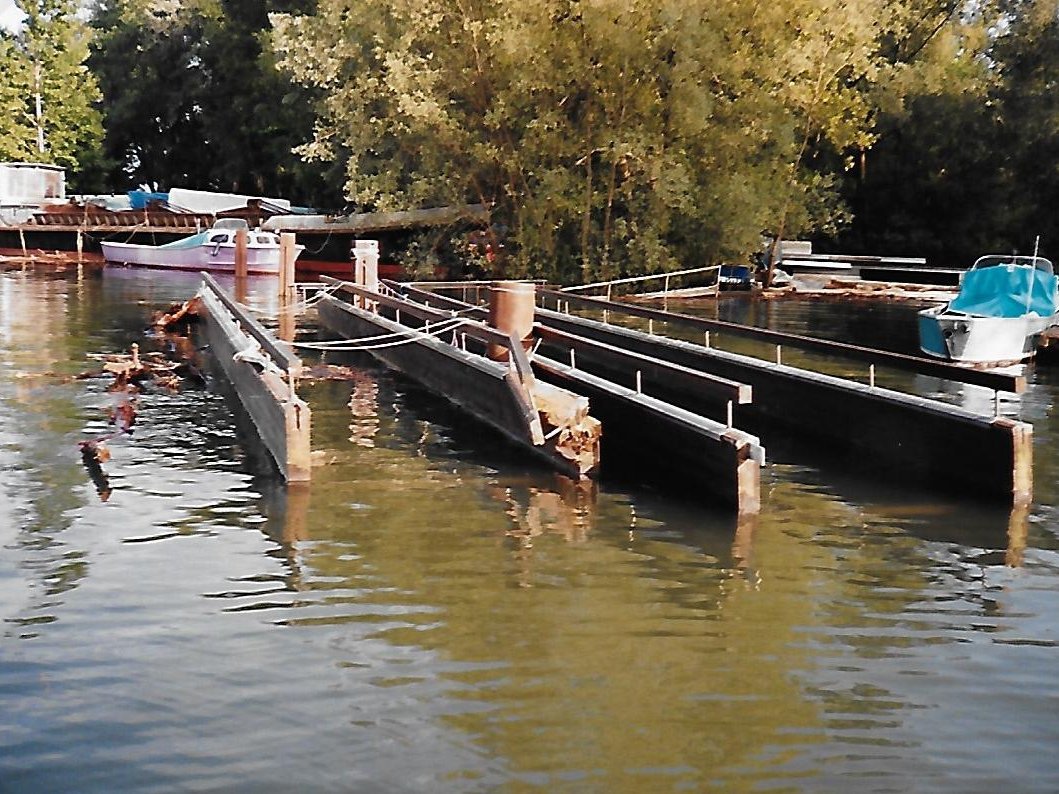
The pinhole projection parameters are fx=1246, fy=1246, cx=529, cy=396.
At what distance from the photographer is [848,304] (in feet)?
120

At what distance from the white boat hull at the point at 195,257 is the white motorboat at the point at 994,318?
3044 cm

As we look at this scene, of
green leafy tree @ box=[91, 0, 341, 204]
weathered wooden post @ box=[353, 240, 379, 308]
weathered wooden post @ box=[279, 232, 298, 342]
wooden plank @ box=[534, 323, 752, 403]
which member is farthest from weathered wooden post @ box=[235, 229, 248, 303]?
green leafy tree @ box=[91, 0, 341, 204]

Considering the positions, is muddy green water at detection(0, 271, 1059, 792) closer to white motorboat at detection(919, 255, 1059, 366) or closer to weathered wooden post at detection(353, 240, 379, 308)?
white motorboat at detection(919, 255, 1059, 366)

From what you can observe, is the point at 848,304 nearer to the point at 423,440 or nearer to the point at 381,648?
the point at 423,440

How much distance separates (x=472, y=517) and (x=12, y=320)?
19429 mm

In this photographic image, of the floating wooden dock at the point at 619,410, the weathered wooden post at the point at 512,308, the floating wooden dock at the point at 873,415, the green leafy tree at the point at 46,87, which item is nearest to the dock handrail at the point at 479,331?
the floating wooden dock at the point at 619,410

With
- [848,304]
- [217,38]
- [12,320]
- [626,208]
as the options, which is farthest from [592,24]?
[217,38]

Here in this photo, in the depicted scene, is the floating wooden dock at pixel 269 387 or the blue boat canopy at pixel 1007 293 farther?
Answer: the blue boat canopy at pixel 1007 293

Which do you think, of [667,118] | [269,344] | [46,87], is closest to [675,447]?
[269,344]

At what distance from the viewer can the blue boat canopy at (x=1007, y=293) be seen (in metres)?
21.9

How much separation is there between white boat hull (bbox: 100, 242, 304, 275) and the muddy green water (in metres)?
35.3

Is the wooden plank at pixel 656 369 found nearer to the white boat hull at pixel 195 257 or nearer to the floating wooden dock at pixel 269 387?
the floating wooden dock at pixel 269 387

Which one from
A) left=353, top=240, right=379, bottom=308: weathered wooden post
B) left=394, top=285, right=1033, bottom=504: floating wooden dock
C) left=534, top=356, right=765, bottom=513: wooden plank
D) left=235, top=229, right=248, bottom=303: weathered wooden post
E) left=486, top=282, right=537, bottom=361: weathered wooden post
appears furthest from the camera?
left=235, top=229, right=248, bottom=303: weathered wooden post

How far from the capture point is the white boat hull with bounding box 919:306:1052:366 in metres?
20.9
